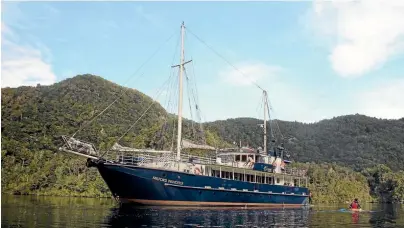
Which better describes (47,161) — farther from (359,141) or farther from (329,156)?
(359,141)

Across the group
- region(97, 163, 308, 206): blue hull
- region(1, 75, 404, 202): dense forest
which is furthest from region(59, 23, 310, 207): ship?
region(1, 75, 404, 202): dense forest

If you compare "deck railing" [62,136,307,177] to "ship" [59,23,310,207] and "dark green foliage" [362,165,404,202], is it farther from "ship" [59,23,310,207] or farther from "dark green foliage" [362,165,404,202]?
"dark green foliage" [362,165,404,202]

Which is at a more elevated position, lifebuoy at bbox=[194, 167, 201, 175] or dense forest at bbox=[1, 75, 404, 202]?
dense forest at bbox=[1, 75, 404, 202]

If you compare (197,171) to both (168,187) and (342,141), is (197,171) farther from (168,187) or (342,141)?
(342,141)

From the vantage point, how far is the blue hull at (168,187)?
1357 inches

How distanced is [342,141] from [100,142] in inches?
4896

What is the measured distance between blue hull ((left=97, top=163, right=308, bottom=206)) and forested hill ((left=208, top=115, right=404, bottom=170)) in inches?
4279

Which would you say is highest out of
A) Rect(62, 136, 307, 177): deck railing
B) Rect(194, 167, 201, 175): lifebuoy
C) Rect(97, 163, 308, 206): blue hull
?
Rect(62, 136, 307, 177): deck railing

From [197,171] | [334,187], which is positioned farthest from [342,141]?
[197,171]

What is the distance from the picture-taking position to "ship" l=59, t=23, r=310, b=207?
34625 millimetres

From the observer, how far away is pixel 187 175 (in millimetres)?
36562

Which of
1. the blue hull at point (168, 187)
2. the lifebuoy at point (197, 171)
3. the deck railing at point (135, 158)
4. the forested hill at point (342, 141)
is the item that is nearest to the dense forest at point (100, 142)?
the forested hill at point (342, 141)

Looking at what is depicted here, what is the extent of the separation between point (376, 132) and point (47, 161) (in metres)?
157

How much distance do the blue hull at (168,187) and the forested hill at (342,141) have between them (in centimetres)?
10869
